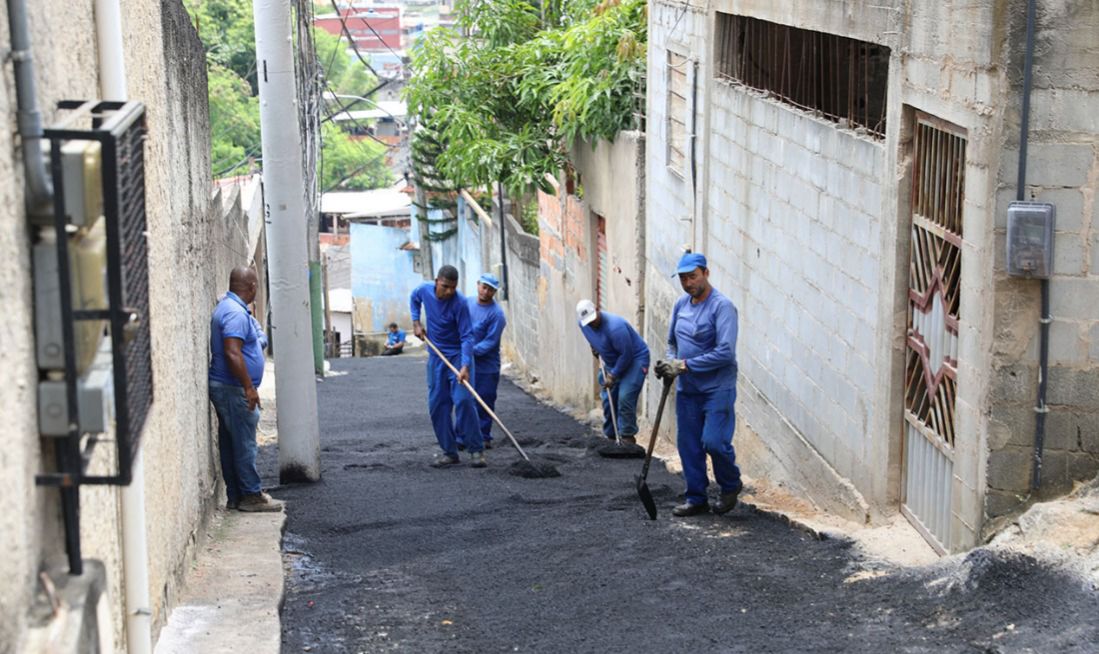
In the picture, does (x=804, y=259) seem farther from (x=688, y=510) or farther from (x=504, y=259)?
(x=504, y=259)

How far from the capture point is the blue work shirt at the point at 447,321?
11992 millimetres

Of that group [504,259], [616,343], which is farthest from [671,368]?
[504,259]

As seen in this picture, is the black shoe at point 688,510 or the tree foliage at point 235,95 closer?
the black shoe at point 688,510

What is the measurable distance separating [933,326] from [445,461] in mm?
5455

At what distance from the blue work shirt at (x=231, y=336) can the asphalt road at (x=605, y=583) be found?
108cm

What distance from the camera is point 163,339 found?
6.44m

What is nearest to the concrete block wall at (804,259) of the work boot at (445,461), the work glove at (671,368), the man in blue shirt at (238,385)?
the work glove at (671,368)

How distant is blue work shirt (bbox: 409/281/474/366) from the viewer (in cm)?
1199

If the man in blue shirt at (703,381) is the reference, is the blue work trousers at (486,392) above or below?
below

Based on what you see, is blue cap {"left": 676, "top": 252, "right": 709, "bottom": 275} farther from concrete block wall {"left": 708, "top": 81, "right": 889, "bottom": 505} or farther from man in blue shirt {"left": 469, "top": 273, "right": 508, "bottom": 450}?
man in blue shirt {"left": 469, "top": 273, "right": 508, "bottom": 450}

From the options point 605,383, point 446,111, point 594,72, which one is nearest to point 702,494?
point 605,383

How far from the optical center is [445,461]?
11828 mm

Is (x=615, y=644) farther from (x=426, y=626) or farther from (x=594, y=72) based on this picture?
(x=594, y=72)

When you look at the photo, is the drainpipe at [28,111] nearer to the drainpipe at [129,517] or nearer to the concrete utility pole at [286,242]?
the drainpipe at [129,517]
